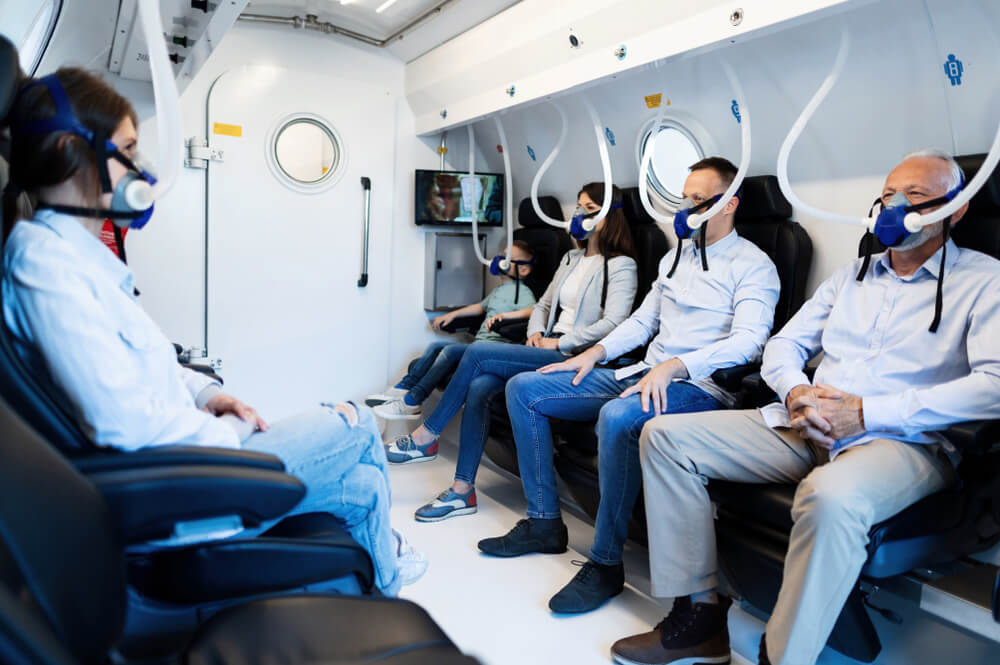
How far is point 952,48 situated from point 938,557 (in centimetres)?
157

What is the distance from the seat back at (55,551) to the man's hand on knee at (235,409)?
67cm

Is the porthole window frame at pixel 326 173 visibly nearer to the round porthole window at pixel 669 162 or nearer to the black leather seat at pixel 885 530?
the round porthole window at pixel 669 162

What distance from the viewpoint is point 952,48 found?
2.20m

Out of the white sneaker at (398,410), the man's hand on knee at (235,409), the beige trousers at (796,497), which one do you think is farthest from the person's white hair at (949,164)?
the white sneaker at (398,410)

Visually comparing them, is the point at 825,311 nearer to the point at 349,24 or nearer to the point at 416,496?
the point at 416,496

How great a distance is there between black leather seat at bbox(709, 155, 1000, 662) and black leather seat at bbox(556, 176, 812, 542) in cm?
63

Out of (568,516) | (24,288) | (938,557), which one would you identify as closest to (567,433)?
(568,516)

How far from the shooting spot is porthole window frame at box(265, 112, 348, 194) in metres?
4.05

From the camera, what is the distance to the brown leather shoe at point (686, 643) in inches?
77.7

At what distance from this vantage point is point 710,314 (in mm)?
2660

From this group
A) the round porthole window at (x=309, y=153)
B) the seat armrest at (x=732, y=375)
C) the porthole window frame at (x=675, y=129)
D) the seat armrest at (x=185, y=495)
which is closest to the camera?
the seat armrest at (x=185, y=495)

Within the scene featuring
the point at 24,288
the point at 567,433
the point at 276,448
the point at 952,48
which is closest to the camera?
the point at 24,288

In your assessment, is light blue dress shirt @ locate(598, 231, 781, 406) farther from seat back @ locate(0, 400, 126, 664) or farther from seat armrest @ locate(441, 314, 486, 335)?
seat back @ locate(0, 400, 126, 664)

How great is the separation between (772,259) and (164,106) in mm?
2172
